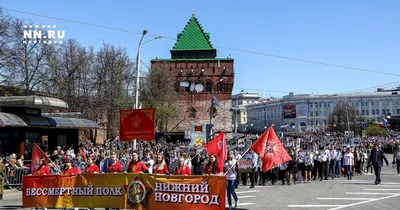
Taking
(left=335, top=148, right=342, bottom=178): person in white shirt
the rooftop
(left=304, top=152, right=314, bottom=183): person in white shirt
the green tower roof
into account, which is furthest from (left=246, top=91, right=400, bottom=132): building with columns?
(left=304, top=152, right=314, bottom=183): person in white shirt

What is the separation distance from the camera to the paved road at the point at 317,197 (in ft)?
44.0

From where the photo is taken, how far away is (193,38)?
7788 centimetres

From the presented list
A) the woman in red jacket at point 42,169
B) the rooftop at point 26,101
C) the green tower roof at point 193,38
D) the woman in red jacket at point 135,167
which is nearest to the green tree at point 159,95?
the green tower roof at point 193,38

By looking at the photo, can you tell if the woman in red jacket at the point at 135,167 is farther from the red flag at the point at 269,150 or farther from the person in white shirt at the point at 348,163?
the person in white shirt at the point at 348,163

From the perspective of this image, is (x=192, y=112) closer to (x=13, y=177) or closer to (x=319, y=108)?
(x=13, y=177)

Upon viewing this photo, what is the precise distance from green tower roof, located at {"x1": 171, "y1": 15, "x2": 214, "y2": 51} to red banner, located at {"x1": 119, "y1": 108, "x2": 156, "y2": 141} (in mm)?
60746

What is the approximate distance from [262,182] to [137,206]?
10.7 m

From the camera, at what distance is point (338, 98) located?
154 m

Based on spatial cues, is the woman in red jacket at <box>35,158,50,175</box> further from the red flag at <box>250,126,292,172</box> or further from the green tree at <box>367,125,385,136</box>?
the green tree at <box>367,125,385,136</box>

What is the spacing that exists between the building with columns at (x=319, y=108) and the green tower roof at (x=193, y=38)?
232ft

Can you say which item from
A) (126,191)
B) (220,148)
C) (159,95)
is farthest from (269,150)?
(159,95)

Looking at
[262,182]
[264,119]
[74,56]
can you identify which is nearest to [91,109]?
[74,56]

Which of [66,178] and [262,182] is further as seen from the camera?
[262,182]

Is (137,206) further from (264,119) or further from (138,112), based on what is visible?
(264,119)
